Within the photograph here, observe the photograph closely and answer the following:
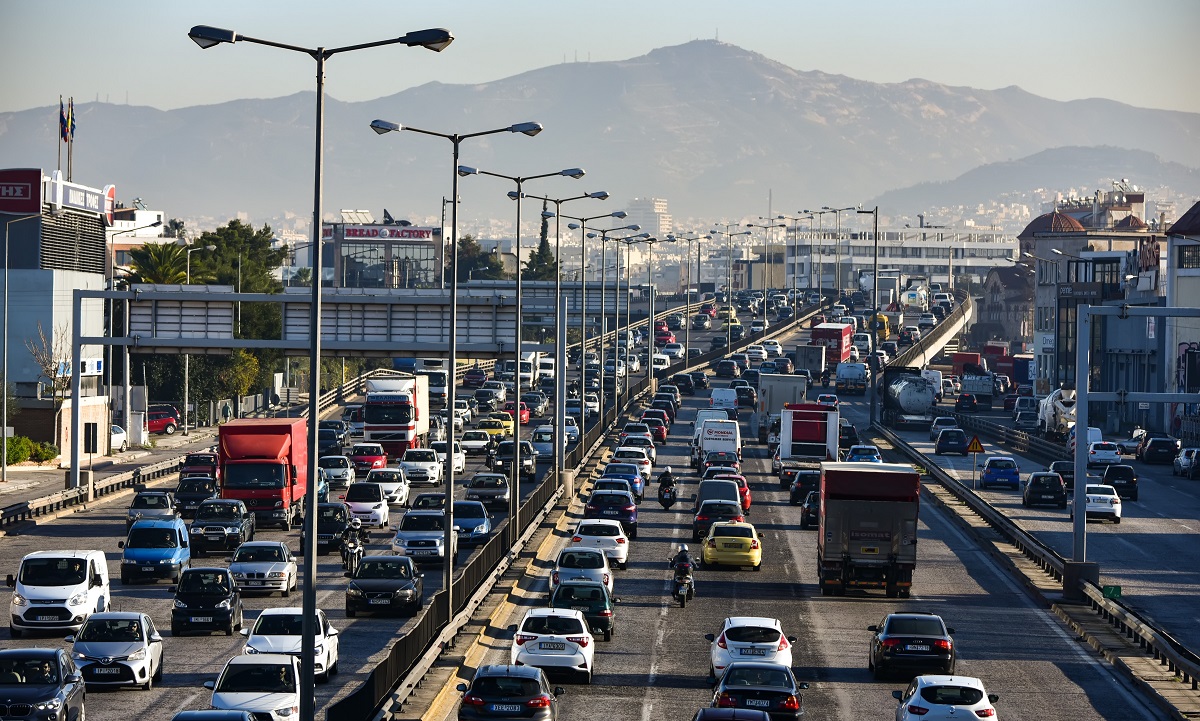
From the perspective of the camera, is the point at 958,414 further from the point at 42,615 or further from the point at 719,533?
the point at 42,615

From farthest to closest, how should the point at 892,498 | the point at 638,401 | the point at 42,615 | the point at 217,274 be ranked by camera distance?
1. the point at 217,274
2. the point at 638,401
3. the point at 892,498
4. the point at 42,615

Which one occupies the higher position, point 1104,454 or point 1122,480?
point 1104,454

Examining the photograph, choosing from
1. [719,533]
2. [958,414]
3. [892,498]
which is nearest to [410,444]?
[719,533]

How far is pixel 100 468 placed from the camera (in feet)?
264

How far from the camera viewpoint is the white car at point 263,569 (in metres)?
41.5

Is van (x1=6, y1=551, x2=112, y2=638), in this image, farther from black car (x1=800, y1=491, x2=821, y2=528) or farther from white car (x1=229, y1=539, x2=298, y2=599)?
black car (x1=800, y1=491, x2=821, y2=528)

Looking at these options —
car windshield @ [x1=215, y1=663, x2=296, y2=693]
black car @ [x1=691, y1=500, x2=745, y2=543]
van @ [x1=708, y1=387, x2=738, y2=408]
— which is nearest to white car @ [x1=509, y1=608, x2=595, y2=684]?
car windshield @ [x1=215, y1=663, x2=296, y2=693]

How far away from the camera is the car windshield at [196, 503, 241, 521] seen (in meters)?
49.9

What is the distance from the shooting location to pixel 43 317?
89.1 metres

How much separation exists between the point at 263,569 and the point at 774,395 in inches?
2088

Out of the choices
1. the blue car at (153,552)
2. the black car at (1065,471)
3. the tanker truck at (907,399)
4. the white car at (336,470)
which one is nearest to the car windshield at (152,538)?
the blue car at (153,552)

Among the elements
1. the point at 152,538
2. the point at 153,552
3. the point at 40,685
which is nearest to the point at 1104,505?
the point at 152,538

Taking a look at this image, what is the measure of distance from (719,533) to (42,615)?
19495 millimetres

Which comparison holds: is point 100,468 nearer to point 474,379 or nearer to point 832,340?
point 474,379
